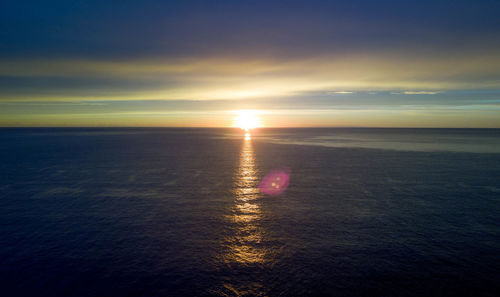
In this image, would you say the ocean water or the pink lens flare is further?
the pink lens flare

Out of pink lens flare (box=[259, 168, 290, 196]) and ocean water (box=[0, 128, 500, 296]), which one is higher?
pink lens flare (box=[259, 168, 290, 196])

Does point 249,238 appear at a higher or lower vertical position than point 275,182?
lower

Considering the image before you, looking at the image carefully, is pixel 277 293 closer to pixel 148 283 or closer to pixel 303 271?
pixel 303 271

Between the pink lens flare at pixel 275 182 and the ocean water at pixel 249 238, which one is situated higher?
the pink lens flare at pixel 275 182

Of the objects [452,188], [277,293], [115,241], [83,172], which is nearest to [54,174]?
[83,172]

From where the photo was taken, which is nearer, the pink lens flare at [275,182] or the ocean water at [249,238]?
the ocean water at [249,238]

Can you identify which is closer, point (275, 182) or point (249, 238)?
point (249, 238)

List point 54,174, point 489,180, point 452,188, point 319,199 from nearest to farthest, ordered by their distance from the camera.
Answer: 1. point 319,199
2. point 452,188
3. point 489,180
4. point 54,174

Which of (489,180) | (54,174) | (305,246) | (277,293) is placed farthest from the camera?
(54,174)
